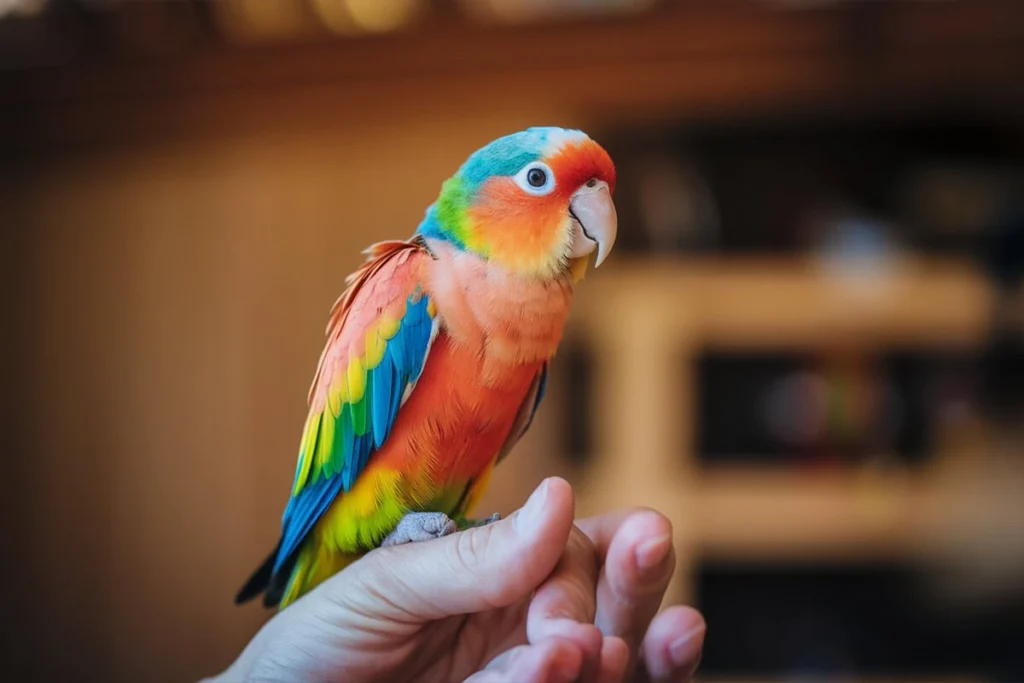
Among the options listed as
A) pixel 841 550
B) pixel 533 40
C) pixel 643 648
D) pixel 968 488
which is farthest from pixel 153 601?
pixel 968 488

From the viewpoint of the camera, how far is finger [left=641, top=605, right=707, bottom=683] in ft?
2.08

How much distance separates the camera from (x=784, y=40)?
1.54m

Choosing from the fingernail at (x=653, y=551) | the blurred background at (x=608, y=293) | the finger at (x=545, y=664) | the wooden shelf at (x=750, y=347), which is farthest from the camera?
the wooden shelf at (x=750, y=347)

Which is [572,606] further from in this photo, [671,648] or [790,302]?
[790,302]

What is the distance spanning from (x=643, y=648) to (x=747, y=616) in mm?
960

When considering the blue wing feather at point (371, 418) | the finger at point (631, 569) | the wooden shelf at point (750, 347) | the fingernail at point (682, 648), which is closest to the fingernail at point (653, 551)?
the finger at point (631, 569)

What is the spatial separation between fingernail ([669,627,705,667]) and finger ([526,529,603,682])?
0.11 meters

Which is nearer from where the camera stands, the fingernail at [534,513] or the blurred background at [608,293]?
the fingernail at [534,513]

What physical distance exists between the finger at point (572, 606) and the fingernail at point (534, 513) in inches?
2.1

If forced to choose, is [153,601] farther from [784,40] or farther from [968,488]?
[968,488]

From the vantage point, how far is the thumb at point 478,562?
0.48m

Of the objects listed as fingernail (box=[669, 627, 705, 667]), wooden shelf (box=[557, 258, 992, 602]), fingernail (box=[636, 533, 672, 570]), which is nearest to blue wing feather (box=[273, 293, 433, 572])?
fingernail (box=[636, 533, 672, 570])

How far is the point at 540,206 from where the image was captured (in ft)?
1.60

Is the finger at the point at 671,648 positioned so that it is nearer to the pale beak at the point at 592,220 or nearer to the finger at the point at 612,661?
the finger at the point at 612,661
